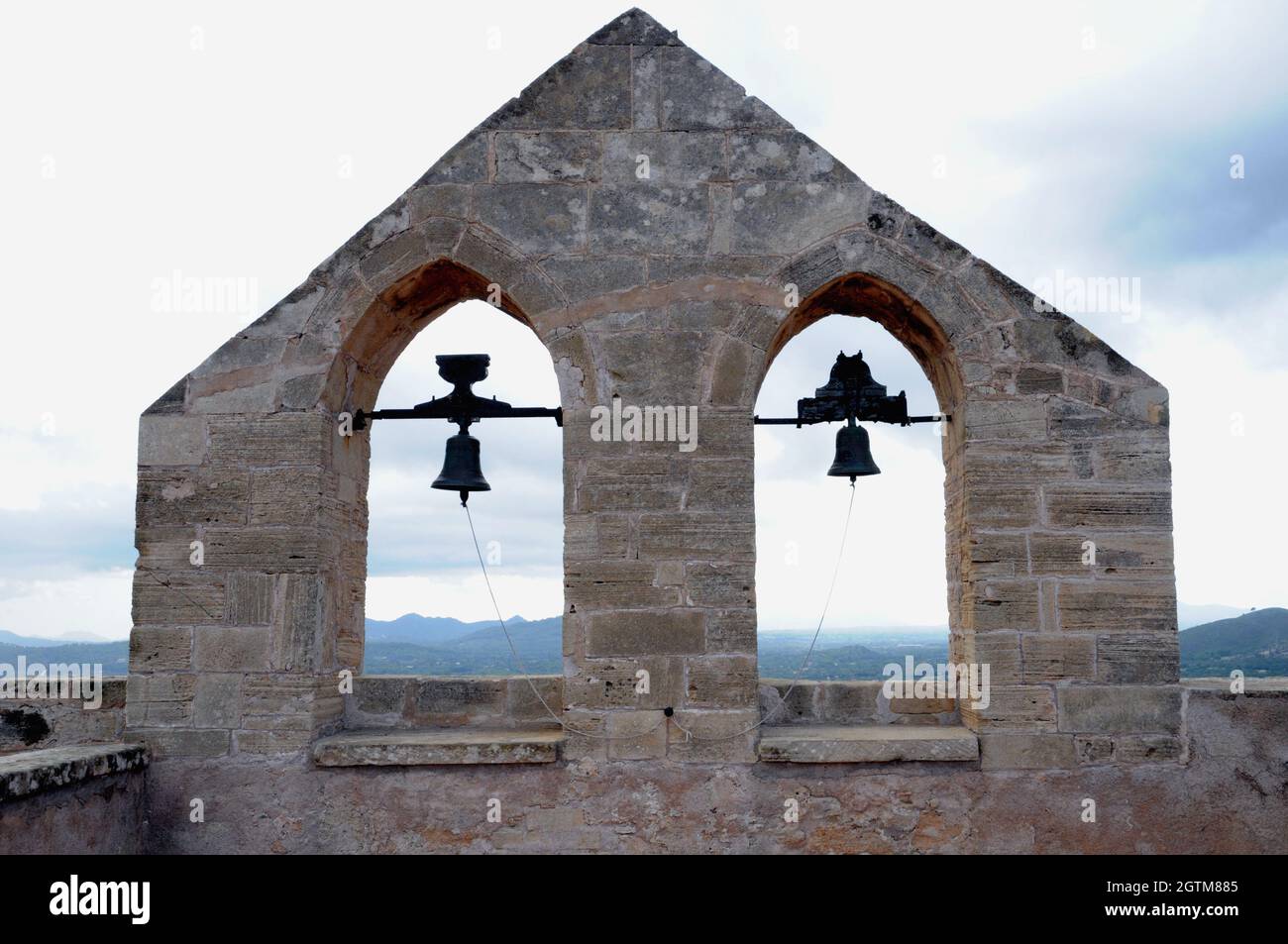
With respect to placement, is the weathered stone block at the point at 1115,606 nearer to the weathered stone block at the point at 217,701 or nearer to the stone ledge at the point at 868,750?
the stone ledge at the point at 868,750

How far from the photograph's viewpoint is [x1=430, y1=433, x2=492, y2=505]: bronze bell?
536 cm

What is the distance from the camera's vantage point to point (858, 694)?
548 centimetres

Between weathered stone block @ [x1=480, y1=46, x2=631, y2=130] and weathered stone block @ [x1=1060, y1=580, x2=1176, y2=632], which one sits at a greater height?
weathered stone block @ [x1=480, y1=46, x2=631, y2=130]

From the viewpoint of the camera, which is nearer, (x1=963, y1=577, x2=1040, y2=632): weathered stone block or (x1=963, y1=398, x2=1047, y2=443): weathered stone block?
(x1=963, y1=577, x2=1040, y2=632): weathered stone block

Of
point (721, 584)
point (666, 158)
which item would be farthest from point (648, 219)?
point (721, 584)

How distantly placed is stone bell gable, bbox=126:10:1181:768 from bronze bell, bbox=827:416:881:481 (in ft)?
1.35

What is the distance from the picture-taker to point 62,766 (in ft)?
14.1

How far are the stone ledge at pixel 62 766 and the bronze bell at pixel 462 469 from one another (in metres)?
1.74

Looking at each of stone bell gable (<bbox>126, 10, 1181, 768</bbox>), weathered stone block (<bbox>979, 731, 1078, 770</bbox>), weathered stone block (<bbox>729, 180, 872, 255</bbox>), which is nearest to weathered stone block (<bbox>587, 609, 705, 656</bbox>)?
stone bell gable (<bbox>126, 10, 1181, 768</bbox>)

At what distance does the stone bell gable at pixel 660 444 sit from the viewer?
16.2 ft

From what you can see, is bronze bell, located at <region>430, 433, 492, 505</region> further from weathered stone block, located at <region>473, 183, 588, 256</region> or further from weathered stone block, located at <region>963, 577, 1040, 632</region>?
weathered stone block, located at <region>963, 577, 1040, 632</region>

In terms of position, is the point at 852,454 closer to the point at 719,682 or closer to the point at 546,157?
the point at 719,682
